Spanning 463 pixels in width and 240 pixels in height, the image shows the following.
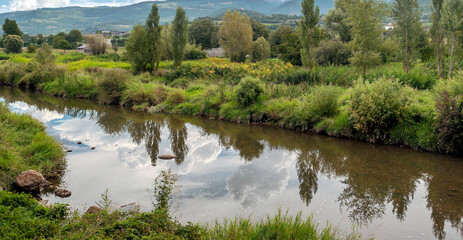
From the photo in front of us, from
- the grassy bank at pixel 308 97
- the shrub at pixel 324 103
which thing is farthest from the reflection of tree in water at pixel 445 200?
the shrub at pixel 324 103

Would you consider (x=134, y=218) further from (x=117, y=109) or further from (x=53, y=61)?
(x=53, y=61)

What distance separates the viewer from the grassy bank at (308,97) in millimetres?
13061

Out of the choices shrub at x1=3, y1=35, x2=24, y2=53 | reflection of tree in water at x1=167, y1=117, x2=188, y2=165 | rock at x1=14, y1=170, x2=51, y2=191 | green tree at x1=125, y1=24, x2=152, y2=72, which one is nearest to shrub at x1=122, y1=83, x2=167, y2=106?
reflection of tree in water at x1=167, y1=117, x2=188, y2=165

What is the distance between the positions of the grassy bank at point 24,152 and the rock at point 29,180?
Answer: 194mm

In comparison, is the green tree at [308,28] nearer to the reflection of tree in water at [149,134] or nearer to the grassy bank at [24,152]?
the reflection of tree in water at [149,134]

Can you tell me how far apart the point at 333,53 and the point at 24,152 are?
1022 inches

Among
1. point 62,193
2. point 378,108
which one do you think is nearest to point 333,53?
point 378,108

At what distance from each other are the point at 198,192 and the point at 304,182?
3.27 meters

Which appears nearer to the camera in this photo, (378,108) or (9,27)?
(378,108)

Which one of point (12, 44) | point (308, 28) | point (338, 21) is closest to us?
point (308, 28)

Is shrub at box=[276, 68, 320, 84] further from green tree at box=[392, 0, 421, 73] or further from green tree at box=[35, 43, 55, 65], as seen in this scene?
green tree at box=[35, 43, 55, 65]

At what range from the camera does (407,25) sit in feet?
70.5

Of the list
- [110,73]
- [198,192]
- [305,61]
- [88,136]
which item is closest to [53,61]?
[110,73]

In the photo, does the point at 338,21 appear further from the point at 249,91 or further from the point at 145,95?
the point at 249,91
